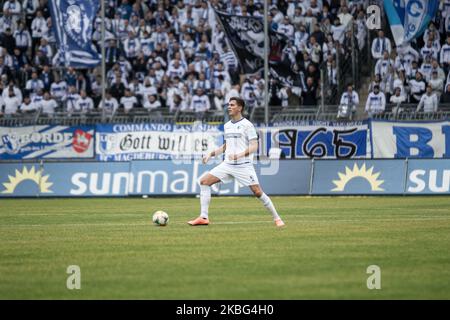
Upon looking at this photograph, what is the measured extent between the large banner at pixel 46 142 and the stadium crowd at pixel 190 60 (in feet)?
3.62

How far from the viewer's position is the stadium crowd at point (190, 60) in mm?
35000

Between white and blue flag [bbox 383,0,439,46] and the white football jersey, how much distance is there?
13.5 m

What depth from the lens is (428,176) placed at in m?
30.8

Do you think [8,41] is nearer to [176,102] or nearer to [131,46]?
[131,46]

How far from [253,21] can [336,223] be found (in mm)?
15301

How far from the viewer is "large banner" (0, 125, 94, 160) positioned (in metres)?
36.4

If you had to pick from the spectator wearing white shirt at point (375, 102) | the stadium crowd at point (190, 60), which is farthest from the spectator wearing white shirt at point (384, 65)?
the spectator wearing white shirt at point (375, 102)

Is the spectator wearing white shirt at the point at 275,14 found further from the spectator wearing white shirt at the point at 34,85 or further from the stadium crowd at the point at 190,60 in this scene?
the spectator wearing white shirt at the point at 34,85

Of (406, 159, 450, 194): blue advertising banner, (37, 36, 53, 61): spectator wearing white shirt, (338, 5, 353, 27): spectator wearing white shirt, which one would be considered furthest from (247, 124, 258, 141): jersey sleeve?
(37, 36, 53, 61): spectator wearing white shirt

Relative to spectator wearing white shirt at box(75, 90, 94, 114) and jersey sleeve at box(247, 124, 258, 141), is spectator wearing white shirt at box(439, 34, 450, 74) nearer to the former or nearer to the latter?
spectator wearing white shirt at box(75, 90, 94, 114)

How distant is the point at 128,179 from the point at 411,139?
9401mm

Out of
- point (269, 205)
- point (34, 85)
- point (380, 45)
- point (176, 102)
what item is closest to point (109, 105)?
point (176, 102)
